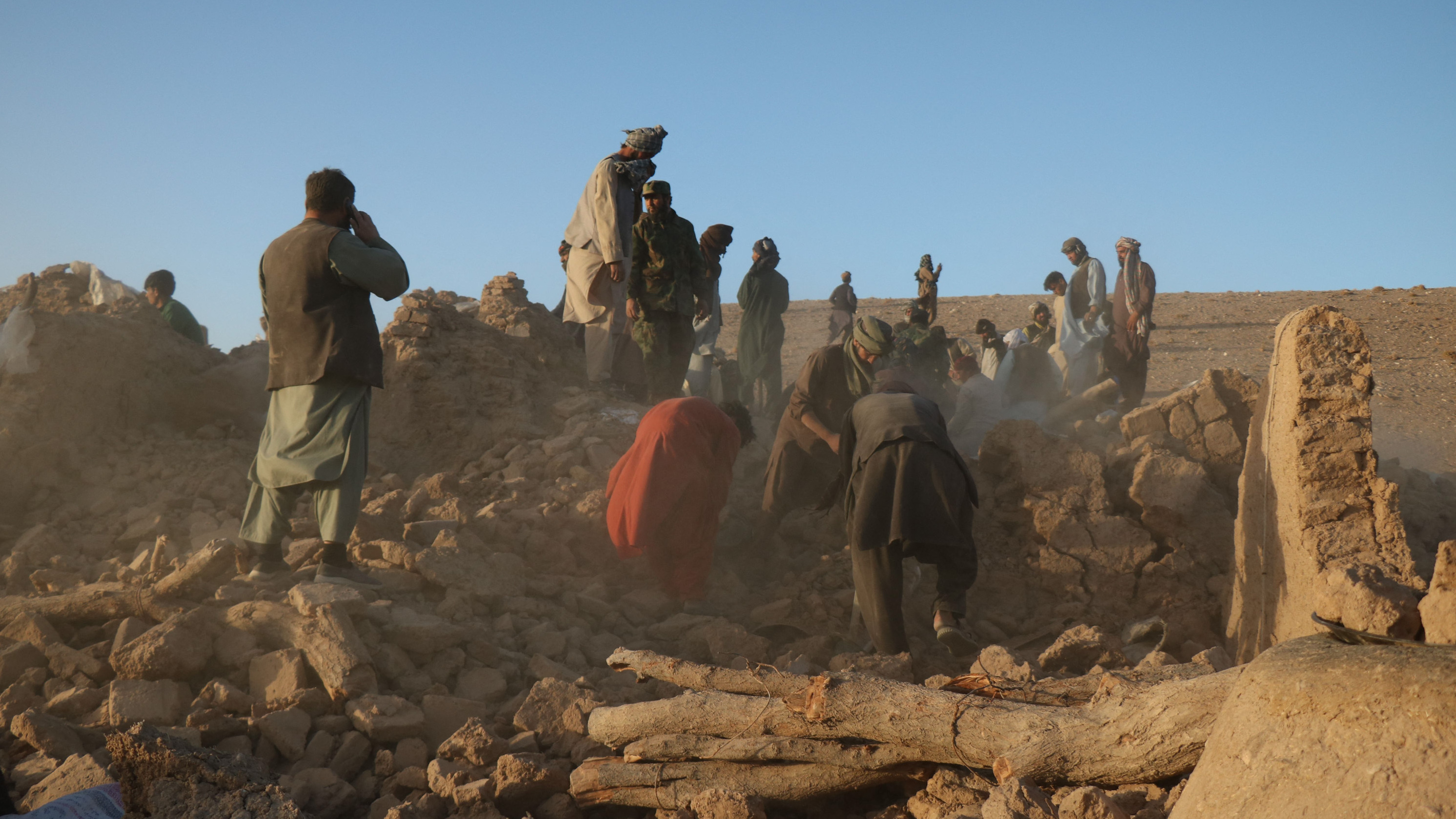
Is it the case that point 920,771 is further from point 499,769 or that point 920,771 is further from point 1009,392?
point 1009,392

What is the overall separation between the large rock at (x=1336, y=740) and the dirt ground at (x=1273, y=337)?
6.89m

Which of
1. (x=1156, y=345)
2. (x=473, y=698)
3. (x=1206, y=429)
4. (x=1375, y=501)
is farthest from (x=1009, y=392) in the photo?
(x=1156, y=345)

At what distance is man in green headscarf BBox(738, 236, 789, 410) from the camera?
8711 millimetres

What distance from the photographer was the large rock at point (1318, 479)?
3291 millimetres

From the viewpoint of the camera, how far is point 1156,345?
16281mm

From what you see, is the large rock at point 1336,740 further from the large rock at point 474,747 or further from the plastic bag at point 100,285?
the plastic bag at point 100,285

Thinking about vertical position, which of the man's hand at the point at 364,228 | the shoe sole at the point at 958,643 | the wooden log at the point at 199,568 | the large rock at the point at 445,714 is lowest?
the shoe sole at the point at 958,643

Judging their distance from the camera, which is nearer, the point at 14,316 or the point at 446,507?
the point at 446,507

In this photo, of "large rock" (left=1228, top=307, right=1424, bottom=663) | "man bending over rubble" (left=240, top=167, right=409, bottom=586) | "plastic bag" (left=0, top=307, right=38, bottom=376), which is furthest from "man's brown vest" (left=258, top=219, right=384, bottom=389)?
"large rock" (left=1228, top=307, right=1424, bottom=663)

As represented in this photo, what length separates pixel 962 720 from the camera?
8.49 feet

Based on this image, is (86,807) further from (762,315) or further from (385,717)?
(762,315)

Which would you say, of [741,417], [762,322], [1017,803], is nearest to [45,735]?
[1017,803]

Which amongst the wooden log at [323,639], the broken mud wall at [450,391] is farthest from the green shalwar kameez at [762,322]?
the wooden log at [323,639]

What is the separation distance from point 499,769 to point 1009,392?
671 cm
